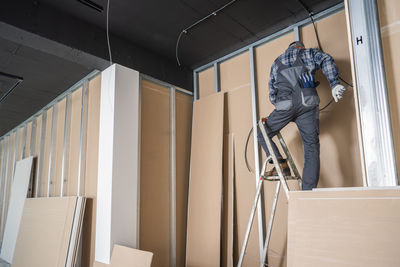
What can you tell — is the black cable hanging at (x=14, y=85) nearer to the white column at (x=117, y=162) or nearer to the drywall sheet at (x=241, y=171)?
the white column at (x=117, y=162)

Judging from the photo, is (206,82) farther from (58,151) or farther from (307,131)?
(58,151)

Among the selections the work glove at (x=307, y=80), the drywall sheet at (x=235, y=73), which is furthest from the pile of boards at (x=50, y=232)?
the work glove at (x=307, y=80)

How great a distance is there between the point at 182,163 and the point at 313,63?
76.2 inches

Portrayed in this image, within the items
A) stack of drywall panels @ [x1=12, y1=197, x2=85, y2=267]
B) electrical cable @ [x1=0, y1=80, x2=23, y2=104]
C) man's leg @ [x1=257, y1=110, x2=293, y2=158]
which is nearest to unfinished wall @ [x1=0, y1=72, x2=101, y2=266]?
stack of drywall panels @ [x1=12, y1=197, x2=85, y2=267]

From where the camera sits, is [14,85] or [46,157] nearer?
[14,85]

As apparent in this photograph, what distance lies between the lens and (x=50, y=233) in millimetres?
3084

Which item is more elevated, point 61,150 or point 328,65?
point 328,65

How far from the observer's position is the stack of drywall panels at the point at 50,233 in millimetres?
2793

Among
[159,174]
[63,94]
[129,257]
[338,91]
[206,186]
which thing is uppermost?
[63,94]

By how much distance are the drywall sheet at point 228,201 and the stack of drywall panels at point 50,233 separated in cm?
151

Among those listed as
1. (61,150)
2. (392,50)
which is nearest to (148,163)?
(61,150)

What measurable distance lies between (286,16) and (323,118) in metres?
1.06

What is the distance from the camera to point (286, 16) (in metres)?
2.68

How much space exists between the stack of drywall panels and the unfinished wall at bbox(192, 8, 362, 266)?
1.68 metres
